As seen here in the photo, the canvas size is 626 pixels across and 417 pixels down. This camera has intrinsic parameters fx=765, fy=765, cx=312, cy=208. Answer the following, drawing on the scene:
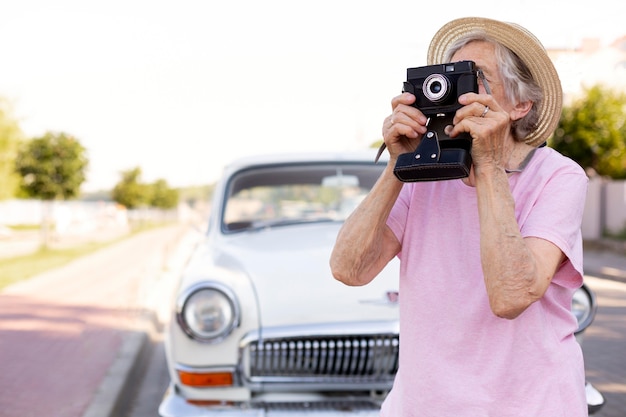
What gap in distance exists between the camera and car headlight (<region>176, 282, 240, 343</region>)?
10.2 feet

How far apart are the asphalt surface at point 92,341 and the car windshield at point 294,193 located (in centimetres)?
72

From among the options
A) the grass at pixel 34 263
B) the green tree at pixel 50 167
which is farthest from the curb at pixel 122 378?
the green tree at pixel 50 167

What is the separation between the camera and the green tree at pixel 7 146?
3216cm

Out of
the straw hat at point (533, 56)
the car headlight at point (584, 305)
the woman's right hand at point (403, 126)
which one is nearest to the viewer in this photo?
the woman's right hand at point (403, 126)

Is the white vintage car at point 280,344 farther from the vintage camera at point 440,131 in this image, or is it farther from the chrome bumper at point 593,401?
the vintage camera at point 440,131

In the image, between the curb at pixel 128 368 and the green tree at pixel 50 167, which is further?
the green tree at pixel 50 167

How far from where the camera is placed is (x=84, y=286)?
40.7 ft

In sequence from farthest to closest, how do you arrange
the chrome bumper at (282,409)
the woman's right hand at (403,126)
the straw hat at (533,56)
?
the chrome bumper at (282,409), the straw hat at (533,56), the woman's right hand at (403,126)

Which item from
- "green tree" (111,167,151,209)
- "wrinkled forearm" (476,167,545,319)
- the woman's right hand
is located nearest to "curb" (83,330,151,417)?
the woman's right hand

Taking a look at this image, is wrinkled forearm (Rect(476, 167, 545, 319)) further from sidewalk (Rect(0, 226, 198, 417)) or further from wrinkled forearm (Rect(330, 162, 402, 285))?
sidewalk (Rect(0, 226, 198, 417))

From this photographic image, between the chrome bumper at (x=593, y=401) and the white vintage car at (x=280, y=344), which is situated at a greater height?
the white vintage car at (x=280, y=344)

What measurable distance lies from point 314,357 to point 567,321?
1.66 meters

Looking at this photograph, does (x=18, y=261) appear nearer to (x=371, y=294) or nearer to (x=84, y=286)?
(x=84, y=286)

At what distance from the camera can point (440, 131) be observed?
154cm
